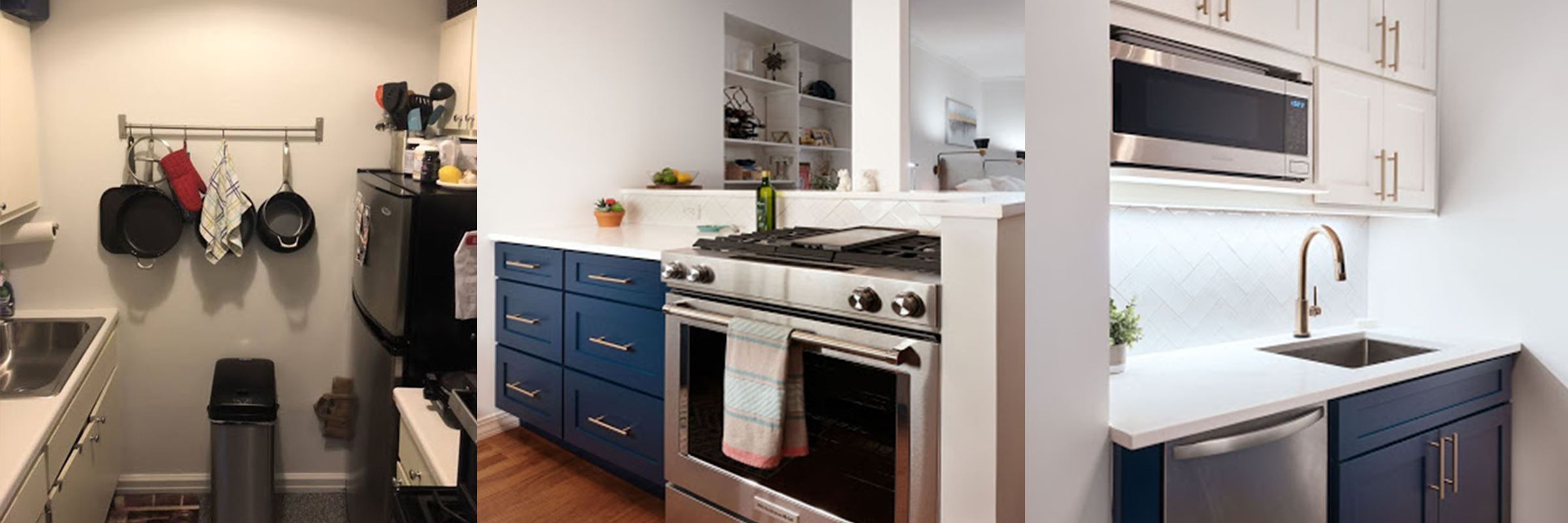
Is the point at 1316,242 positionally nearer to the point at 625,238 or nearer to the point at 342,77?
the point at 625,238

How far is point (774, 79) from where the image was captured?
11.7ft

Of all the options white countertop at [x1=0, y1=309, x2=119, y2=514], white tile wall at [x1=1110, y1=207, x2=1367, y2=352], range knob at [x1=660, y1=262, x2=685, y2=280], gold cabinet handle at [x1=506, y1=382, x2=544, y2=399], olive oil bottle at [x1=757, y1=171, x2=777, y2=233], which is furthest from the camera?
olive oil bottle at [x1=757, y1=171, x2=777, y2=233]

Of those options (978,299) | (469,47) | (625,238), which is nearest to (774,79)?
(625,238)

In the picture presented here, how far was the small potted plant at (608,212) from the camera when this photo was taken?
9.35 ft

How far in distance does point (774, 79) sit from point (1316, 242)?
→ 2158 mm

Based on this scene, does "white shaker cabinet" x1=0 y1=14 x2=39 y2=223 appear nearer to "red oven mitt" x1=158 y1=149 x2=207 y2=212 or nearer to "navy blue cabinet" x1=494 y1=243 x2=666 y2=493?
"red oven mitt" x1=158 y1=149 x2=207 y2=212

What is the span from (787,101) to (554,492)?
2008 mm

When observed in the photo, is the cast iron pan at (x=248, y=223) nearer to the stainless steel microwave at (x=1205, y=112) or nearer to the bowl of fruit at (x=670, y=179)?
the stainless steel microwave at (x=1205, y=112)

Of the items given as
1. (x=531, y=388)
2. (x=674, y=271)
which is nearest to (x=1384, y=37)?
(x=674, y=271)

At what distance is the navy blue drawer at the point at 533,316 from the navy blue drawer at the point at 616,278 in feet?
0.31

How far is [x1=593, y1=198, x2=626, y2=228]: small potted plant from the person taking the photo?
285 centimetres

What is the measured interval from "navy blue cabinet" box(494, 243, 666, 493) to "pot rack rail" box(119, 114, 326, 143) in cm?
171

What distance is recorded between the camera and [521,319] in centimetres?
238

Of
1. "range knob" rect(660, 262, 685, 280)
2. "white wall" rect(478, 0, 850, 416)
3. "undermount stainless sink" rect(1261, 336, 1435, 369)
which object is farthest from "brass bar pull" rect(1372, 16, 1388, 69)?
"range knob" rect(660, 262, 685, 280)
